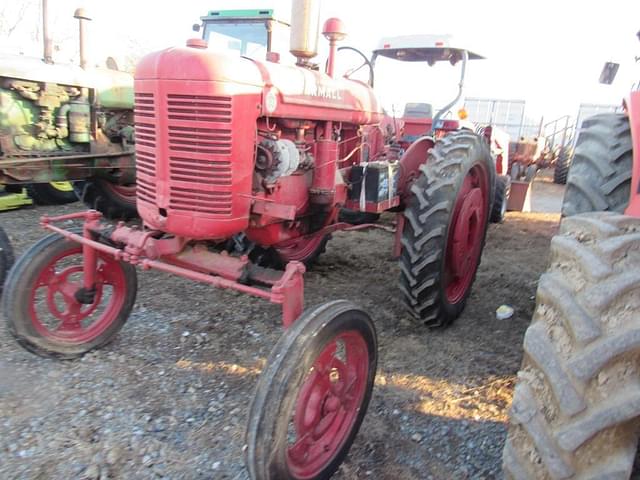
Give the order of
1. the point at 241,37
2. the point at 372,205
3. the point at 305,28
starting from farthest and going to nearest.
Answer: the point at 241,37, the point at 372,205, the point at 305,28

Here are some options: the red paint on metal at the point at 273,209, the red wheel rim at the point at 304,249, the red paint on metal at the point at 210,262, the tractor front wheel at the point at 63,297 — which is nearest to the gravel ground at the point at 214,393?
the tractor front wheel at the point at 63,297

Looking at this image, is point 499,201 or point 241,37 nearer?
point 241,37

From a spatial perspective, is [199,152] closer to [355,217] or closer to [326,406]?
[326,406]

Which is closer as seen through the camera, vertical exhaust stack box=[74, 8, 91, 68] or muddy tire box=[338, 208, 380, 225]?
muddy tire box=[338, 208, 380, 225]

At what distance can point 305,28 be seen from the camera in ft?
9.37

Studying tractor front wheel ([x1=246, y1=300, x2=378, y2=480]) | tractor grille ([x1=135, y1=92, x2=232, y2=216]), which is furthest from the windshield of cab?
tractor front wheel ([x1=246, y1=300, x2=378, y2=480])

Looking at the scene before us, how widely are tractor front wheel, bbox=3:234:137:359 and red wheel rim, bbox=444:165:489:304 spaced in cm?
201

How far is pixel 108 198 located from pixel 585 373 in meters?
5.47

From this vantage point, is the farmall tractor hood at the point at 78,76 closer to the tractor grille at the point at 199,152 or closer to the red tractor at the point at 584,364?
the tractor grille at the point at 199,152

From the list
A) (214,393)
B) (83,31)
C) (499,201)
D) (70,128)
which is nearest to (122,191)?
(70,128)

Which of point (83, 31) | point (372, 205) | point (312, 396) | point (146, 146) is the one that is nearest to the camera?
point (312, 396)

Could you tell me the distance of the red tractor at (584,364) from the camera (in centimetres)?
139

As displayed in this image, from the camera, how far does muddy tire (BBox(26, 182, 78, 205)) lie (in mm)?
6449

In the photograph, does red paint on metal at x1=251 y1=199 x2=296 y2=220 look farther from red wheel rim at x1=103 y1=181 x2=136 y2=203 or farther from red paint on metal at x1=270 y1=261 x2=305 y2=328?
red wheel rim at x1=103 y1=181 x2=136 y2=203
